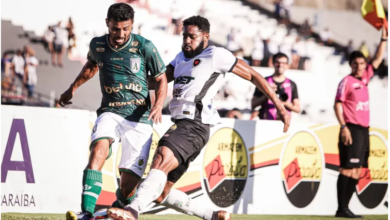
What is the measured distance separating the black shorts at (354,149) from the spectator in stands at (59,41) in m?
9.25

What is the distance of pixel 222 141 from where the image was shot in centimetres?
824

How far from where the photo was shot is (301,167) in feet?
28.8

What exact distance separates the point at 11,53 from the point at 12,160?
9023 millimetres

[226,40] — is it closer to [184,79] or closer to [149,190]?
[184,79]

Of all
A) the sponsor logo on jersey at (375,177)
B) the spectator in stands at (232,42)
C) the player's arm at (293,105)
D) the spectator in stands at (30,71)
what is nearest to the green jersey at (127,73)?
the player's arm at (293,105)

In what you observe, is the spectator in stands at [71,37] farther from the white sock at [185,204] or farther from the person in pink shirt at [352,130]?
the white sock at [185,204]

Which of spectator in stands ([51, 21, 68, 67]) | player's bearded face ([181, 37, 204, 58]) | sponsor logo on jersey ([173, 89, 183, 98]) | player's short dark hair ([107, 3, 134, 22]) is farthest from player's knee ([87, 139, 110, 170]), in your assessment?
spectator in stands ([51, 21, 68, 67])

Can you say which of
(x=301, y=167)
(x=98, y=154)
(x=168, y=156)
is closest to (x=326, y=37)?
(x=301, y=167)

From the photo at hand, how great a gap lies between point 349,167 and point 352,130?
0.53 metres

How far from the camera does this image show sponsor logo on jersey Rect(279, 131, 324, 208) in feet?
28.5

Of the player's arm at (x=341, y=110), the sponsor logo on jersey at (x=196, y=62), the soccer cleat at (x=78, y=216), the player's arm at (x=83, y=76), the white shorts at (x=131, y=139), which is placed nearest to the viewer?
the soccer cleat at (x=78, y=216)

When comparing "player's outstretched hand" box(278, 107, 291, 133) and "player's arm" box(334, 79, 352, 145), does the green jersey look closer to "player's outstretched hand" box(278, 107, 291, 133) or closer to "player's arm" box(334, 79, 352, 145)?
"player's outstretched hand" box(278, 107, 291, 133)

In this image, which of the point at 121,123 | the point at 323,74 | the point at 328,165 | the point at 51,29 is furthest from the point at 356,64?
the point at 323,74

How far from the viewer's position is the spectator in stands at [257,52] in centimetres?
1819
